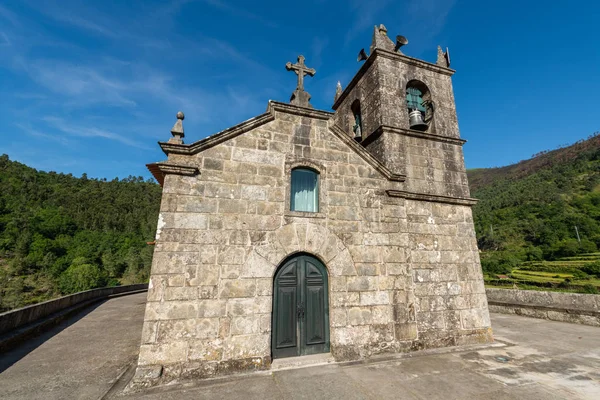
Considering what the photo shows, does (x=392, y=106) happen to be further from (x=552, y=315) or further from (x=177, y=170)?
(x=552, y=315)

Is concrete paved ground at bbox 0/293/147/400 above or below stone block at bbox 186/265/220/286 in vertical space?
below

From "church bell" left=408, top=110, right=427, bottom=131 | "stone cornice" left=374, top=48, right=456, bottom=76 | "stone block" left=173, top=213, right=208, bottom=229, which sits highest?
"stone cornice" left=374, top=48, right=456, bottom=76

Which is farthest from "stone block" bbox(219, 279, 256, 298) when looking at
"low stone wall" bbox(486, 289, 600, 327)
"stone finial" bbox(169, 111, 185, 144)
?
"low stone wall" bbox(486, 289, 600, 327)

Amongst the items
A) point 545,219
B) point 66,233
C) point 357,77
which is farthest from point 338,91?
point 66,233

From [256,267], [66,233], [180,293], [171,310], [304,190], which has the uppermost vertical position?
[66,233]

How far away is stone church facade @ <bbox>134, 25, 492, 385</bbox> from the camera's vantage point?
547cm

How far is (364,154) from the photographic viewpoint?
24.7ft

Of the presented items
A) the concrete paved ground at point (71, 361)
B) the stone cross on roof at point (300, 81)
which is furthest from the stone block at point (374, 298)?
the concrete paved ground at point (71, 361)

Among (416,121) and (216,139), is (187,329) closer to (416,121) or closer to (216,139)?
(216,139)

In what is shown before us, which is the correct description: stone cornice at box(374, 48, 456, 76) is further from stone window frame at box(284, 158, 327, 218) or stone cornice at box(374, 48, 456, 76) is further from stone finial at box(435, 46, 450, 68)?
stone window frame at box(284, 158, 327, 218)

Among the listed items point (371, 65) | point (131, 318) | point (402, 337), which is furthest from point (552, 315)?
point (131, 318)

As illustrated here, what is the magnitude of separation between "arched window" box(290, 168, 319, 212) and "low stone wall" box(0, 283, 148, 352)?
9158mm

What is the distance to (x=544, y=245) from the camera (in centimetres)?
4456

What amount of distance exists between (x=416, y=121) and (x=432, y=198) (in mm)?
2798
